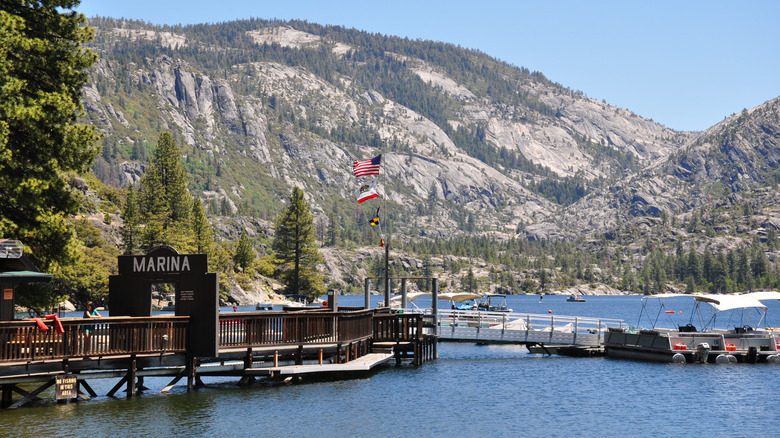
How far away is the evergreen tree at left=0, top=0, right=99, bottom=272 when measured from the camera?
112 ft

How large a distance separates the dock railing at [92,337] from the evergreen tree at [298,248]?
92999 millimetres

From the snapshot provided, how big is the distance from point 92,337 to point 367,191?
81.7 feet

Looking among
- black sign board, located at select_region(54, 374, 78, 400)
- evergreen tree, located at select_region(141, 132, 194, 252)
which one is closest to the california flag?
black sign board, located at select_region(54, 374, 78, 400)

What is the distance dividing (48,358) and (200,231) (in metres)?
112

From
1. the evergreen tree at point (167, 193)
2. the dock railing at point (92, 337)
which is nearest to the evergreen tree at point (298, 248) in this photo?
the evergreen tree at point (167, 193)

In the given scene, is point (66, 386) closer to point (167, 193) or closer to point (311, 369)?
point (311, 369)

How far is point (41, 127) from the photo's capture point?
116 feet

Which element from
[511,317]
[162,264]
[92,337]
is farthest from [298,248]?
[92,337]

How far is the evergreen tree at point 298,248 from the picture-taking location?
5108 inches

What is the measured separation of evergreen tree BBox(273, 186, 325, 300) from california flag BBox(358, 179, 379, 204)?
73.8 m

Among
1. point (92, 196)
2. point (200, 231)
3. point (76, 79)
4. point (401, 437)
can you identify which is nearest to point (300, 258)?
point (200, 231)

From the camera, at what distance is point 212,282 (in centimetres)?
3534

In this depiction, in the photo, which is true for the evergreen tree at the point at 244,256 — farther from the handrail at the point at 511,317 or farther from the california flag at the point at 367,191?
the california flag at the point at 367,191

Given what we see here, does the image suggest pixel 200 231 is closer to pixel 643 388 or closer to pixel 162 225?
pixel 162 225
